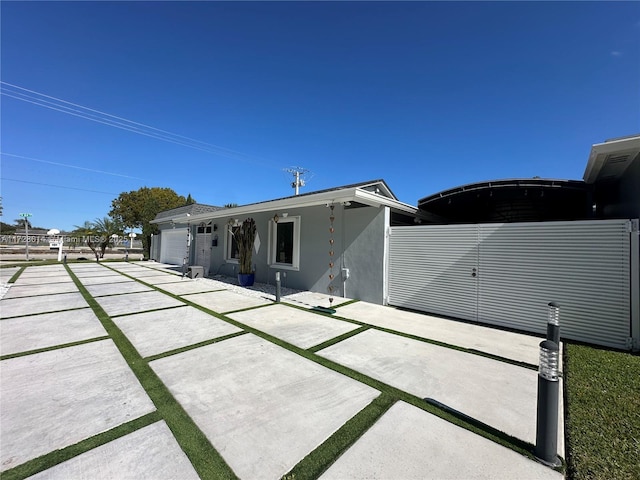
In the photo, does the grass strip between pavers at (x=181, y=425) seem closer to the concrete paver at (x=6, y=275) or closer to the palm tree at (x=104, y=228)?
the concrete paver at (x=6, y=275)

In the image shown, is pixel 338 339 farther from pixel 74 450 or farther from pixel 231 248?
pixel 231 248

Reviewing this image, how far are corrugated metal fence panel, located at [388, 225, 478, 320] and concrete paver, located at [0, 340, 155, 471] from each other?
5693mm

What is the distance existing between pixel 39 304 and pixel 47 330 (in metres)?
2.84

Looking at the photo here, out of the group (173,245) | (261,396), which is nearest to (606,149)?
(261,396)

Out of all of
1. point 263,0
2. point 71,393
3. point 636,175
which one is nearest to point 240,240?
point 71,393

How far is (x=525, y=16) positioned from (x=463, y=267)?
22.0 feet

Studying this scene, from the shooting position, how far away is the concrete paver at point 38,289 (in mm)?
7409

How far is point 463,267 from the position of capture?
5.71m

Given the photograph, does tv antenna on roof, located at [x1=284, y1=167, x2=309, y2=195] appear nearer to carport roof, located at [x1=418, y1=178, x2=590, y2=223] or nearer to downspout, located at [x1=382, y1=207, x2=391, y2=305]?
carport roof, located at [x1=418, y1=178, x2=590, y2=223]

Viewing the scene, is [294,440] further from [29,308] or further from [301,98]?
[301,98]

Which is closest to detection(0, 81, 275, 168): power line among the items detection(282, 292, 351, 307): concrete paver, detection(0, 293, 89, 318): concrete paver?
detection(0, 293, 89, 318): concrete paver

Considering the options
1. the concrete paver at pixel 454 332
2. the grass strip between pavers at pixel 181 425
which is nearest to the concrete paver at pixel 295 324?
the concrete paver at pixel 454 332

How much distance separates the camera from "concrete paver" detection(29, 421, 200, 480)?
166cm

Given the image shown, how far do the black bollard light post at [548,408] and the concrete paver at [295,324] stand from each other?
2.80 metres
